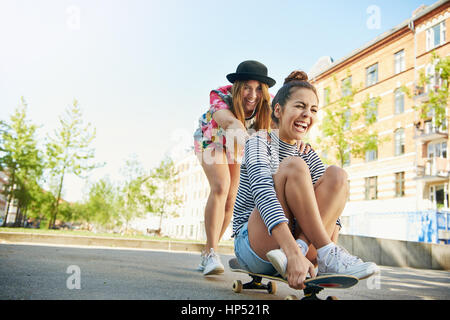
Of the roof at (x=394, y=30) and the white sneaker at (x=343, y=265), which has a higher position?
the roof at (x=394, y=30)

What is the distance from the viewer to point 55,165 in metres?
20.1

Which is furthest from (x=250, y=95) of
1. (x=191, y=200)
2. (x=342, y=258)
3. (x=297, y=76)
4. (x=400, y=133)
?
(x=191, y=200)

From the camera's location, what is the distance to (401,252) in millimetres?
9430

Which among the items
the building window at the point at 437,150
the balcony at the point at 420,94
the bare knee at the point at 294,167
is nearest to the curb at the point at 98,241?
the bare knee at the point at 294,167

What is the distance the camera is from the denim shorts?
214cm

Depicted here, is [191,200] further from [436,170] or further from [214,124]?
[214,124]

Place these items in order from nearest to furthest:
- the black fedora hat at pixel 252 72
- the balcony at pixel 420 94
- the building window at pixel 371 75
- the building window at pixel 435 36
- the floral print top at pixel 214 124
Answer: the black fedora hat at pixel 252 72, the floral print top at pixel 214 124, the building window at pixel 435 36, the balcony at pixel 420 94, the building window at pixel 371 75

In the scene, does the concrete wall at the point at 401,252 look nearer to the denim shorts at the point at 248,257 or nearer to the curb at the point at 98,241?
the curb at the point at 98,241

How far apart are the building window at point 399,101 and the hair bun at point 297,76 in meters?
25.0

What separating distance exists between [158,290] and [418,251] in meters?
8.62

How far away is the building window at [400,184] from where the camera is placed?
23.8m

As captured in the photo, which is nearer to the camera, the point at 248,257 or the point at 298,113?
the point at 248,257

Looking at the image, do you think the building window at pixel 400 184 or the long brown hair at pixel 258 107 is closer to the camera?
the long brown hair at pixel 258 107

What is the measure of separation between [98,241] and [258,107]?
6.86 metres
